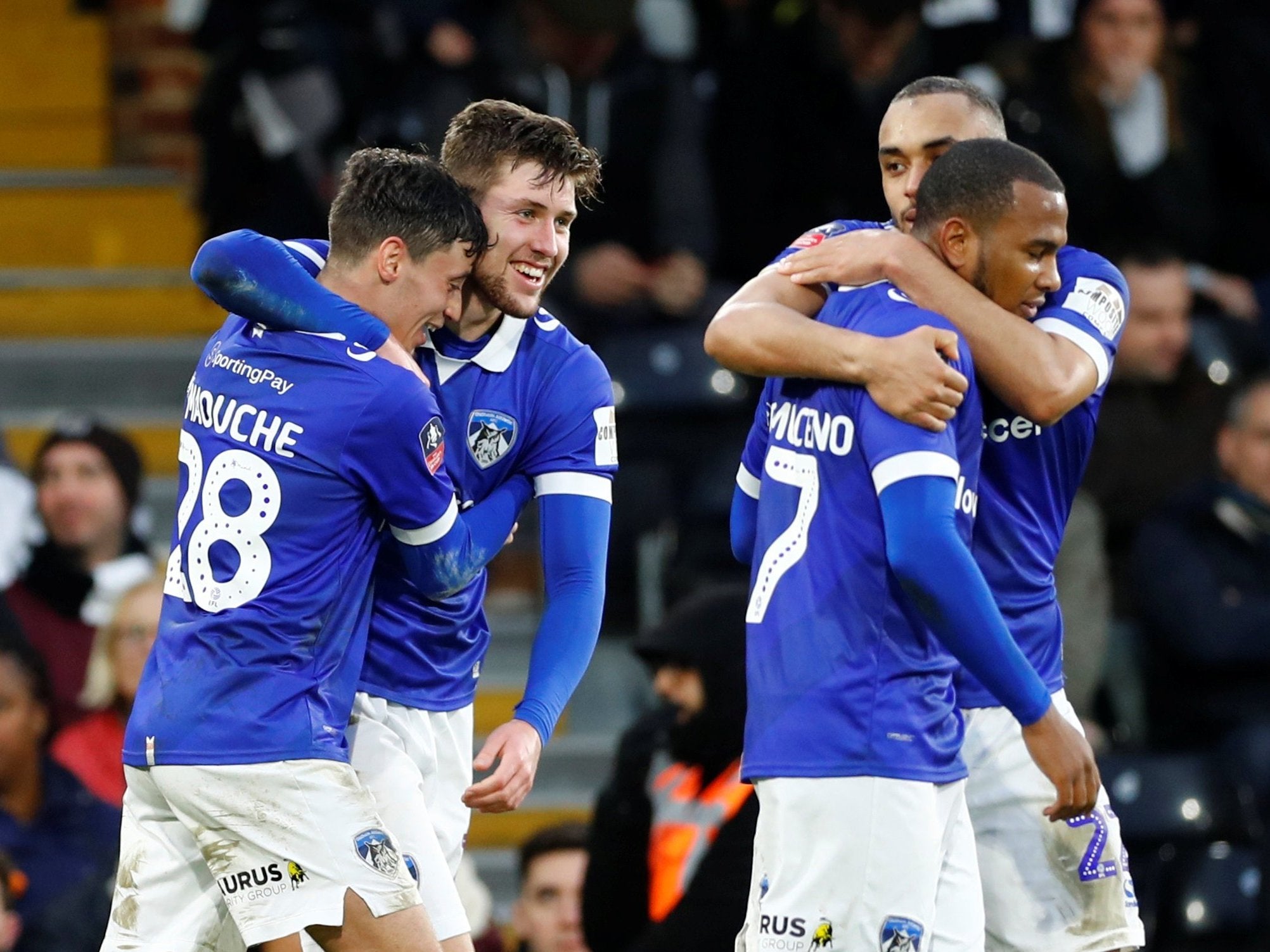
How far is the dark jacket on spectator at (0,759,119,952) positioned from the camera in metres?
5.41

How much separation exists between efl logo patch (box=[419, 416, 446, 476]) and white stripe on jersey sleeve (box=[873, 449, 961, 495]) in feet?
2.37

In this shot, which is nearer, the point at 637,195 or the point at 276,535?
the point at 276,535

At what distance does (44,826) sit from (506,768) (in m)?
2.61

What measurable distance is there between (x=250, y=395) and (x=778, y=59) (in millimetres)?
4409

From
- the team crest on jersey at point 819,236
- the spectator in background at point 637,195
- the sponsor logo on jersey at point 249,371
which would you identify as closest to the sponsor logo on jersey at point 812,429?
the team crest on jersey at point 819,236

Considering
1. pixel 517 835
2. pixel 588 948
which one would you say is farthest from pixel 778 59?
pixel 588 948

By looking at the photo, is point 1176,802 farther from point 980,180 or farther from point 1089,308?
Result: point 980,180

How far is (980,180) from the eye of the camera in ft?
11.2

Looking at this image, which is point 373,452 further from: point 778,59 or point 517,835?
point 778,59

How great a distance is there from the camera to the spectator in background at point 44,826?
213 inches

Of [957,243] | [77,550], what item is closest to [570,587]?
[957,243]

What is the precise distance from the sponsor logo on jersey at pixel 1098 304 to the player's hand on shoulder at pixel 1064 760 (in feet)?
2.23

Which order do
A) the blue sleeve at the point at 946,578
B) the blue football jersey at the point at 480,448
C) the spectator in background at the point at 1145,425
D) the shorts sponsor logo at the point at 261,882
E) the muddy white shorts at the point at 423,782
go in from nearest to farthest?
the blue sleeve at the point at 946,578 < the shorts sponsor logo at the point at 261,882 < the muddy white shorts at the point at 423,782 < the blue football jersey at the point at 480,448 < the spectator in background at the point at 1145,425

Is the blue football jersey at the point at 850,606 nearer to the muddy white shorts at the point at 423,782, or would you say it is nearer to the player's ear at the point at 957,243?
the player's ear at the point at 957,243
